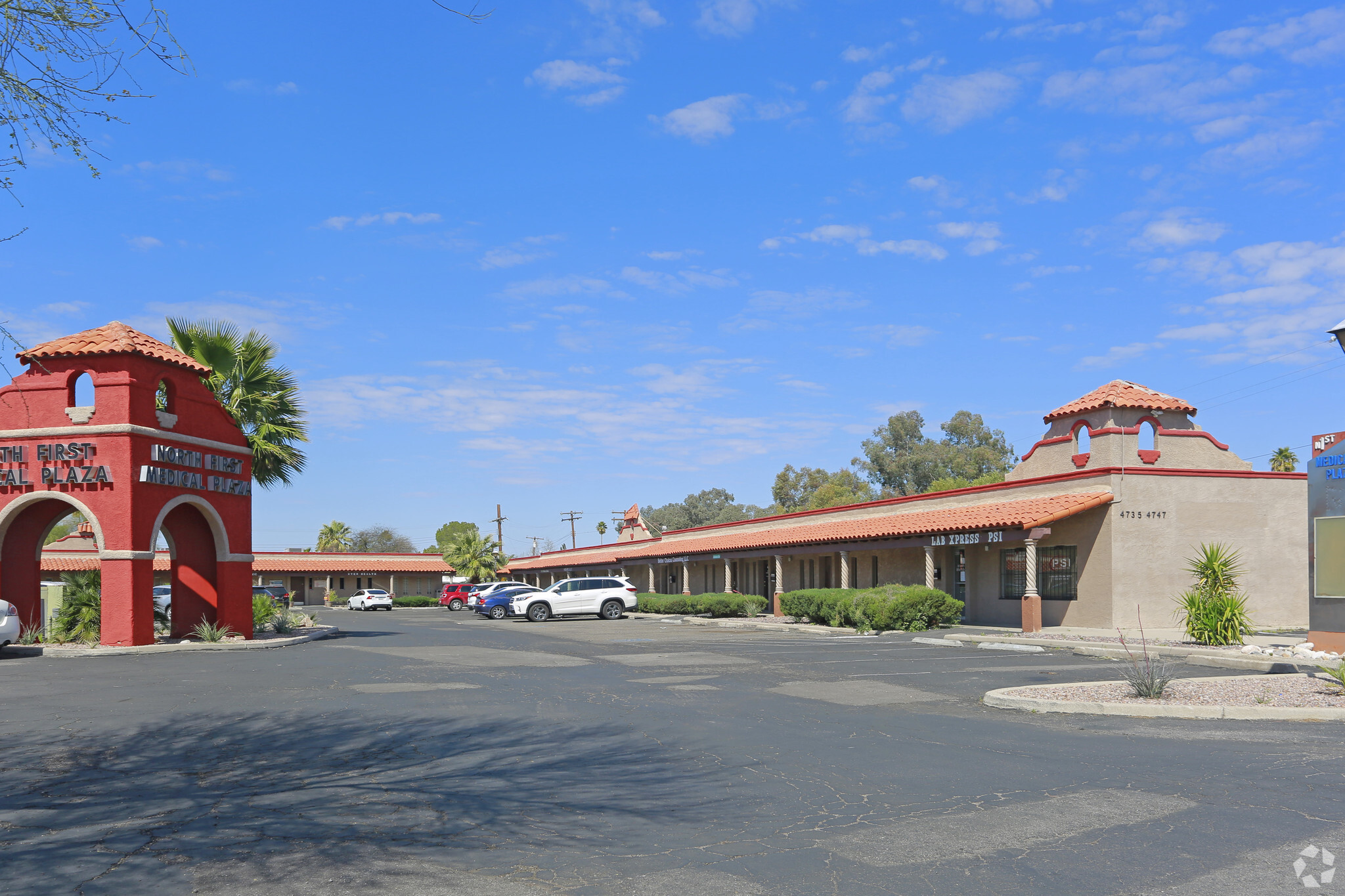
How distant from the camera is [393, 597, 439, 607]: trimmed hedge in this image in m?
76.1

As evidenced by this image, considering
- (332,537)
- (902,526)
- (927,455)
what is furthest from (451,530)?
(902,526)

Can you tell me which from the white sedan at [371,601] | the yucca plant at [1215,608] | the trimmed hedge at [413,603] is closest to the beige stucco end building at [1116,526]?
the yucca plant at [1215,608]

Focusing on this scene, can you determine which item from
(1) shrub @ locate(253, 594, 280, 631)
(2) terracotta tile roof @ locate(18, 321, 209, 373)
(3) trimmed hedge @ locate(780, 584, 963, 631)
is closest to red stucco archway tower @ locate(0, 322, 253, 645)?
(2) terracotta tile roof @ locate(18, 321, 209, 373)

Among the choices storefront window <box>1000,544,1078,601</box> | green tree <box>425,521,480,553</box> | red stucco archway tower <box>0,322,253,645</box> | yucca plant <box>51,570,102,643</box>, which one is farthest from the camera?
green tree <box>425,521,480,553</box>

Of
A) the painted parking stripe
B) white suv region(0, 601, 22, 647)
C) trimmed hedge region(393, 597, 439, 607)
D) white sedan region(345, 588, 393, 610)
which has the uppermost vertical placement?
white suv region(0, 601, 22, 647)

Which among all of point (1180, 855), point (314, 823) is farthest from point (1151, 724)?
point (314, 823)

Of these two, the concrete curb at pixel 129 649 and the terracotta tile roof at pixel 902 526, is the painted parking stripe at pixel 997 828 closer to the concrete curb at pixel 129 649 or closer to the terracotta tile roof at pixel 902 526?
the terracotta tile roof at pixel 902 526

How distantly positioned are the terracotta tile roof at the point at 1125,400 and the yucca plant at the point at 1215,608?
6096 millimetres

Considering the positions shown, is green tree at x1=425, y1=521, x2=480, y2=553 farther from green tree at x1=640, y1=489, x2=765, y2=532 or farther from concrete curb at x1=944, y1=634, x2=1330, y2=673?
concrete curb at x1=944, y1=634, x2=1330, y2=673

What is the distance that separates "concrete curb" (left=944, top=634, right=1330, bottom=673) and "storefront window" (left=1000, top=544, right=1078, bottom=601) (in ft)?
13.4

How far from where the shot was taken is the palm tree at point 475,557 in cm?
7594

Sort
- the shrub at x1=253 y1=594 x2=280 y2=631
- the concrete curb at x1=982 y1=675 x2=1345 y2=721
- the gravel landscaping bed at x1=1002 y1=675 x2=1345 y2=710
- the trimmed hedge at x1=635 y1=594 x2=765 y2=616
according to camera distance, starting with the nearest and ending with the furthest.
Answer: the concrete curb at x1=982 y1=675 x2=1345 y2=721 < the gravel landscaping bed at x1=1002 y1=675 x2=1345 y2=710 < the shrub at x1=253 y1=594 x2=280 y2=631 < the trimmed hedge at x1=635 y1=594 x2=765 y2=616

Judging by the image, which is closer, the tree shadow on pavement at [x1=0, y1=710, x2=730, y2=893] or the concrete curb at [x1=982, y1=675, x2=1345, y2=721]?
the tree shadow on pavement at [x1=0, y1=710, x2=730, y2=893]

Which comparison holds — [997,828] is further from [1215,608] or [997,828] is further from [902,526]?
[902,526]
